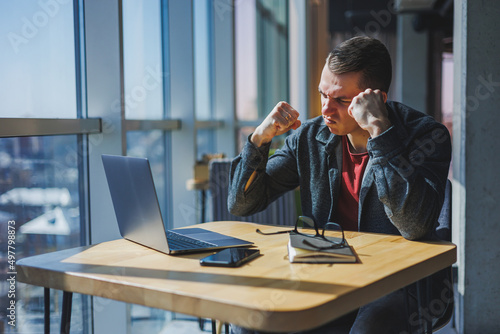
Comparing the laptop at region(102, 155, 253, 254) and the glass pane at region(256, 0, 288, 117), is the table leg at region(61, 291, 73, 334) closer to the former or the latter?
the laptop at region(102, 155, 253, 254)

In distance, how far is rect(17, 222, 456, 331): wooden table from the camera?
0.96 m

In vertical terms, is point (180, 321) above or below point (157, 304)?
below

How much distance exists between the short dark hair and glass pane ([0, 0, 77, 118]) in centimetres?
104

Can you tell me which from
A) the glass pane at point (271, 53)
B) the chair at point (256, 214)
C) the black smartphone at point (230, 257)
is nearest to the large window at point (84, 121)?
the chair at point (256, 214)

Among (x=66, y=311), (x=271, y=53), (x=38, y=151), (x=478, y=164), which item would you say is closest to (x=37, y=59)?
(x=38, y=151)

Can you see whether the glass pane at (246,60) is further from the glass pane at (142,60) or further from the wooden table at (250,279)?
the wooden table at (250,279)

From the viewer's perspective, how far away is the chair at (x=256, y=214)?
2535 mm

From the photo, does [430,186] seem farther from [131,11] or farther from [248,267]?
[131,11]

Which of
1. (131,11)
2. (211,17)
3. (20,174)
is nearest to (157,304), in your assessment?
(20,174)

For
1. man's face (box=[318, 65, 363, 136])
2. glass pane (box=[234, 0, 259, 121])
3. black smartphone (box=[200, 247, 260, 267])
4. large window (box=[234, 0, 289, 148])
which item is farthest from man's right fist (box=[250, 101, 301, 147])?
glass pane (box=[234, 0, 259, 121])

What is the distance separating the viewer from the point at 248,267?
1.24 m

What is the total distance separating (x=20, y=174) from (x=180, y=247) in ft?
2.52

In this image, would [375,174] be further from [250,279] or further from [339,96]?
[250,279]

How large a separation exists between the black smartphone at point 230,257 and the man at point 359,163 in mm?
343
